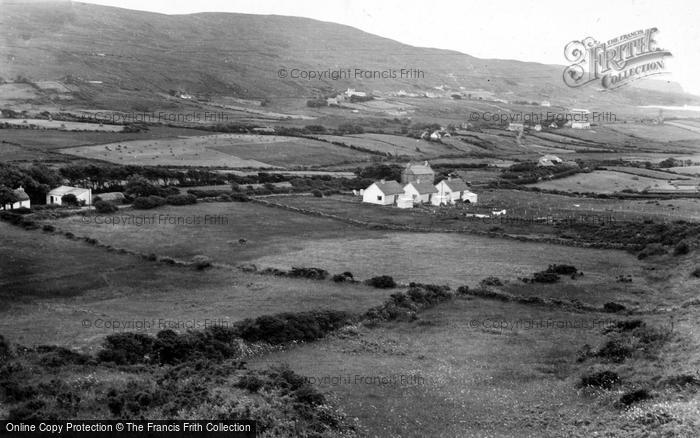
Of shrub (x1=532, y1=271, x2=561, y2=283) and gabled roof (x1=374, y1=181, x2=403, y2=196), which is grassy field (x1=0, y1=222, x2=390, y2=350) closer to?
shrub (x1=532, y1=271, x2=561, y2=283)

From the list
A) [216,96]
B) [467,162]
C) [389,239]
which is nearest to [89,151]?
[389,239]

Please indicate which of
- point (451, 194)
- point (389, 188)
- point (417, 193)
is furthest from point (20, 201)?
point (451, 194)

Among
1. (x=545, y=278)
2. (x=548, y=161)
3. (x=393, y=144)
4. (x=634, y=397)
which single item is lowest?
(x=545, y=278)

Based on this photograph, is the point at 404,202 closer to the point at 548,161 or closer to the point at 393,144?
the point at 548,161

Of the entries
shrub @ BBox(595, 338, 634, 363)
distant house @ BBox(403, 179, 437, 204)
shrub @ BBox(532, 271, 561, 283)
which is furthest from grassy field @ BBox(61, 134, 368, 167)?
shrub @ BBox(595, 338, 634, 363)

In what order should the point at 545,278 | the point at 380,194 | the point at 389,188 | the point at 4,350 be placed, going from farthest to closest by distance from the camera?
the point at 389,188
the point at 380,194
the point at 545,278
the point at 4,350

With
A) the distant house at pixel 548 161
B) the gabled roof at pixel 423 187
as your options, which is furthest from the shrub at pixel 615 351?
the distant house at pixel 548 161
